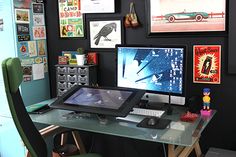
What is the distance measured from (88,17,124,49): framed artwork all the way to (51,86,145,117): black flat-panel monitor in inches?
21.8

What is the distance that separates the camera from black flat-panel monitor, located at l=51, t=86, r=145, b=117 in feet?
7.30

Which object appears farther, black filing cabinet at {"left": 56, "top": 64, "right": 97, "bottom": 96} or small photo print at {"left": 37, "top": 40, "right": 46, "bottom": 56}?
small photo print at {"left": 37, "top": 40, "right": 46, "bottom": 56}

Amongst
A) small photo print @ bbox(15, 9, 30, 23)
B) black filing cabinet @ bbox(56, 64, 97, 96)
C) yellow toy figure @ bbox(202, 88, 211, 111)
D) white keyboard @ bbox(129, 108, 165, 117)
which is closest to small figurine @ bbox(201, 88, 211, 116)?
yellow toy figure @ bbox(202, 88, 211, 111)

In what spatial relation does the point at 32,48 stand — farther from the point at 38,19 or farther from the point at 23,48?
the point at 38,19

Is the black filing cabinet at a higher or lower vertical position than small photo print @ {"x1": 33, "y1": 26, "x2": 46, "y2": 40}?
lower

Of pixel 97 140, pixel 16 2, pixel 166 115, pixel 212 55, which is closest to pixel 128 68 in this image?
pixel 166 115

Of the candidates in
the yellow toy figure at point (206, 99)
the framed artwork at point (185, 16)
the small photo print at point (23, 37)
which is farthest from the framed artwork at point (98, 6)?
the yellow toy figure at point (206, 99)

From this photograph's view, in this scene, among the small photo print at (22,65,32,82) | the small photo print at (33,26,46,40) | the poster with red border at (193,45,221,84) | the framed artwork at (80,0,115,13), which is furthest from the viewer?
the small photo print at (33,26,46,40)

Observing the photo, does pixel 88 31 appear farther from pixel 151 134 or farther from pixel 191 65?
pixel 151 134

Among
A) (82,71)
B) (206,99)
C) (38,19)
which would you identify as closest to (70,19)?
(38,19)

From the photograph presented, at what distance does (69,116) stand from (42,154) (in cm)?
69

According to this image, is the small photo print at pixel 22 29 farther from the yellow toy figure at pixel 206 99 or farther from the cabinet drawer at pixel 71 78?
the yellow toy figure at pixel 206 99

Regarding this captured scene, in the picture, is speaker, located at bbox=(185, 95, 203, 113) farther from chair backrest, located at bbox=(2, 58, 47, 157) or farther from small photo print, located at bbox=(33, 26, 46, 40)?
small photo print, located at bbox=(33, 26, 46, 40)

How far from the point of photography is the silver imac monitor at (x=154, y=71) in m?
2.39
